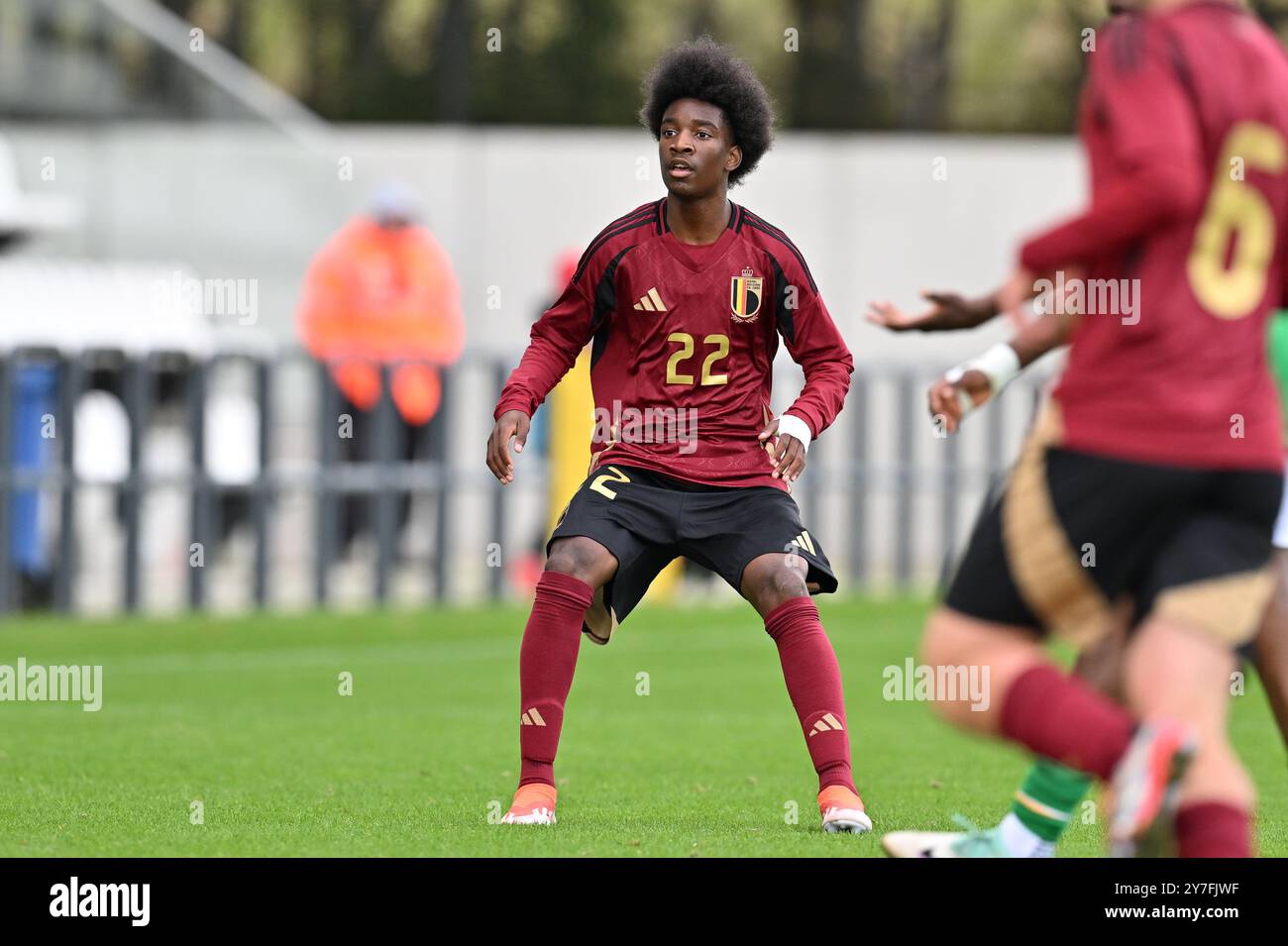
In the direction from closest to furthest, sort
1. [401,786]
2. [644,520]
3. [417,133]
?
[644,520] < [401,786] < [417,133]

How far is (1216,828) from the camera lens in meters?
4.18

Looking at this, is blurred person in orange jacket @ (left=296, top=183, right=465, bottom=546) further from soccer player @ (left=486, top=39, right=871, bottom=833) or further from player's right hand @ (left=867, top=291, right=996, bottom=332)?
player's right hand @ (left=867, top=291, right=996, bottom=332)

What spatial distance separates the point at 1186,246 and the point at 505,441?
2.39 meters

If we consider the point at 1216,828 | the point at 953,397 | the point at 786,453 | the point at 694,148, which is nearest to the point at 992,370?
the point at 953,397

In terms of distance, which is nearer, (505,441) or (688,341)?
(505,441)

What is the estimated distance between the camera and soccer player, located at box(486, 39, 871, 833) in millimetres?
6328

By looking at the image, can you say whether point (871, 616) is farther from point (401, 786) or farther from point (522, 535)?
point (401, 786)

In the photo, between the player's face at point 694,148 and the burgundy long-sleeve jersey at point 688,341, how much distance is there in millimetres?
176

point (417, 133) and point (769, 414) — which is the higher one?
point (417, 133)

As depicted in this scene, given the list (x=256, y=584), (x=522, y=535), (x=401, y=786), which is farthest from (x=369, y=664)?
(x=522, y=535)

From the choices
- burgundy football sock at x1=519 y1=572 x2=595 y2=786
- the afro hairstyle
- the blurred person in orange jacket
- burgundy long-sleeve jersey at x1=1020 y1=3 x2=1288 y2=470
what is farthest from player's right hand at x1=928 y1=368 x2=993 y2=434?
the blurred person in orange jacket

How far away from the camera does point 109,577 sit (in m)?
16.4

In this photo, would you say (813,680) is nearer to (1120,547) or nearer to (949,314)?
(949,314)
